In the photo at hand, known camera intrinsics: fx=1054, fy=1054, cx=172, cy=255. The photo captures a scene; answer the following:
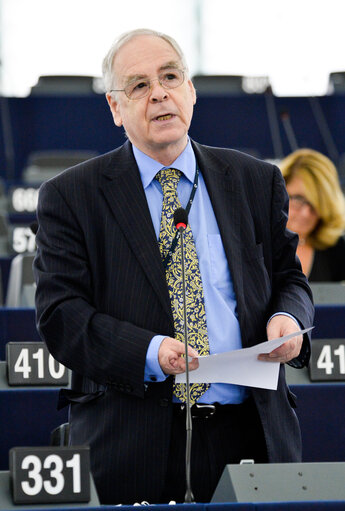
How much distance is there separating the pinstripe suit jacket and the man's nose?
0.15m

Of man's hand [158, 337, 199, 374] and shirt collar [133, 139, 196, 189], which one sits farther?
shirt collar [133, 139, 196, 189]

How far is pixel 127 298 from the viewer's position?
213 cm

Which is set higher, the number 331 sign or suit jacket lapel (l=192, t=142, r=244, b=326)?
suit jacket lapel (l=192, t=142, r=244, b=326)

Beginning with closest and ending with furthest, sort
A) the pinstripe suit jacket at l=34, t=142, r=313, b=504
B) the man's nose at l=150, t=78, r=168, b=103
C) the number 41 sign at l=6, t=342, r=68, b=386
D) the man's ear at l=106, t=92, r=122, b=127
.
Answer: the pinstripe suit jacket at l=34, t=142, r=313, b=504 → the man's nose at l=150, t=78, r=168, b=103 → the man's ear at l=106, t=92, r=122, b=127 → the number 41 sign at l=6, t=342, r=68, b=386

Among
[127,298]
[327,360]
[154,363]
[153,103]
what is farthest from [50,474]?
[327,360]

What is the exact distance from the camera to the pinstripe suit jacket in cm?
209

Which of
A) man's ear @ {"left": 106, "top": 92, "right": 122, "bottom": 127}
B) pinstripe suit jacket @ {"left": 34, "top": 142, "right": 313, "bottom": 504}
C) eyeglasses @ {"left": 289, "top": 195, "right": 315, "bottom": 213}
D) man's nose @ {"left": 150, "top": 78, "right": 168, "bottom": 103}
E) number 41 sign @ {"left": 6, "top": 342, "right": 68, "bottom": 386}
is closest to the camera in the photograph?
pinstripe suit jacket @ {"left": 34, "top": 142, "right": 313, "bottom": 504}

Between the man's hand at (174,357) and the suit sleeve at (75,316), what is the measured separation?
1.8 inches

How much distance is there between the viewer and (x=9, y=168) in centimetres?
845

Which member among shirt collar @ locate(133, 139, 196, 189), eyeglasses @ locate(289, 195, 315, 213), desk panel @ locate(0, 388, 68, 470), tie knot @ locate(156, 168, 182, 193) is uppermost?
eyeglasses @ locate(289, 195, 315, 213)

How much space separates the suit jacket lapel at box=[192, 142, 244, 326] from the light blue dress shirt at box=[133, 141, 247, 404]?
2cm

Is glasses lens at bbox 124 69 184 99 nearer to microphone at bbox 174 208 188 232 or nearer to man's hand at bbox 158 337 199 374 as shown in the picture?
microphone at bbox 174 208 188 232

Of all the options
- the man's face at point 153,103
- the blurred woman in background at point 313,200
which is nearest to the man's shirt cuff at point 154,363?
the man's face at point 153,103

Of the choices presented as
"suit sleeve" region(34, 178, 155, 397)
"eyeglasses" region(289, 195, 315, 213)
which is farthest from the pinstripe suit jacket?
"eyeglasses" region(289, 195, 315, 213)
